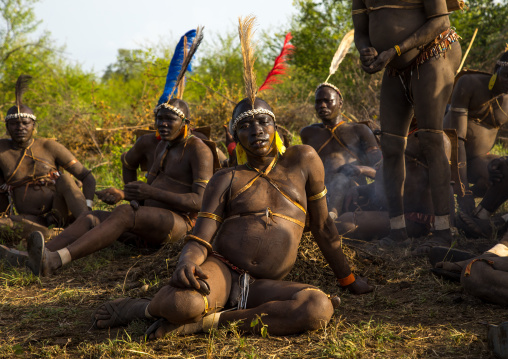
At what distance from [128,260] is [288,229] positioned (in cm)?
240

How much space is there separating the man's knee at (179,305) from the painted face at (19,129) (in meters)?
4.00

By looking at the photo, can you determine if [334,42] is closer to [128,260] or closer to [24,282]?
[128,260]

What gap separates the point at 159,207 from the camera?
18.3 feet

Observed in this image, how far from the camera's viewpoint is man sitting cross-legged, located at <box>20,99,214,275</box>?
16.2ft

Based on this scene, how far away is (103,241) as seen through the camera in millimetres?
5043

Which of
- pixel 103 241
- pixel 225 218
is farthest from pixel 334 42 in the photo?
pixel 225 218

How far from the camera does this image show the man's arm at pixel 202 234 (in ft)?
10.2

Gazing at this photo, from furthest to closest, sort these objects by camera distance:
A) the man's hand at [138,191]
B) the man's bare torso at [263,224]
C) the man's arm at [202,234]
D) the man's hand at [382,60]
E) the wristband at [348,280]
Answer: the man's hand at [138,191], the man's hand at [382,60], the wristband at [348,280], the man's bare torso at [263,224], the man's arm at [202,234]

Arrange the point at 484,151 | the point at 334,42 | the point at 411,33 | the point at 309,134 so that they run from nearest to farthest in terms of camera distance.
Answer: the point at 411,33, the point at 484,151, the point at 309,134, the point at 334,42

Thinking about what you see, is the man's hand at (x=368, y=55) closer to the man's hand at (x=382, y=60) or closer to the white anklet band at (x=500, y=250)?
the man's hand at (x=382, y=60)

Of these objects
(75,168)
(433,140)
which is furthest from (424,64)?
(75,168)

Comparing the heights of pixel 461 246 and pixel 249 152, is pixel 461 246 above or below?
below

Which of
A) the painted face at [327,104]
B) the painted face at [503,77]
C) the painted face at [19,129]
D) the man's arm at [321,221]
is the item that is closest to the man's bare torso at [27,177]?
the painted face at [19,129]

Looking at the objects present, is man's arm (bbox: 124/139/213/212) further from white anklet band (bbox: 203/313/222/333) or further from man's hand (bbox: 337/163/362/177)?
white anklet band (bbox: 203/313/222/333)
